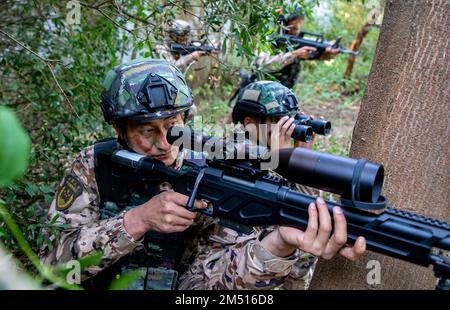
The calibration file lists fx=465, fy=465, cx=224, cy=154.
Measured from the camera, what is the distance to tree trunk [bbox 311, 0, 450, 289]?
1.80 metres

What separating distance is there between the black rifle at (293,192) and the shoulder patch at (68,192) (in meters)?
0.31

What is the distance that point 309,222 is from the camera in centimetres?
150

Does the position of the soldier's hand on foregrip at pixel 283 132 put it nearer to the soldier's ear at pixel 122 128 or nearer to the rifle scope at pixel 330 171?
the soldier's ear at pixel 122 128

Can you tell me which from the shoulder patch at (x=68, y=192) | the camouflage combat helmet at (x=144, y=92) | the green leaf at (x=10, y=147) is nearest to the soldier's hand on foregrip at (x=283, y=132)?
the camouflage combat helmet at (x=144, y=92)

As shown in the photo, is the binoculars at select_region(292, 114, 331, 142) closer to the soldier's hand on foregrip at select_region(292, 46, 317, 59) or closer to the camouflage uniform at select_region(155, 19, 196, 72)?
the camouflage uniform at select_region(155, 19, 196, 72)

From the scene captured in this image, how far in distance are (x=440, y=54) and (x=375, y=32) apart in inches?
395

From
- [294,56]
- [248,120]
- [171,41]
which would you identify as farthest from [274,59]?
[248,120]

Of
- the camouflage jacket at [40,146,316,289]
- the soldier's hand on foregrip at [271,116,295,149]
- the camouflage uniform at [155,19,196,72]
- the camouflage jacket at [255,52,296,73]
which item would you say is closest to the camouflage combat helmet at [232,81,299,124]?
the soldier's hand on foregrip at [271,116,295,149]

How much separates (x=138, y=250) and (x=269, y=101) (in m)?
1.47

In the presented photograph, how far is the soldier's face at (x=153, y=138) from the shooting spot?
224 centimetres

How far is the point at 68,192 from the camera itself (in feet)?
7.66

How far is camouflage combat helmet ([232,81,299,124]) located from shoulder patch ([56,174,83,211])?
4.78 feet

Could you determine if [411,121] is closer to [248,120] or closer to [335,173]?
[335,173]

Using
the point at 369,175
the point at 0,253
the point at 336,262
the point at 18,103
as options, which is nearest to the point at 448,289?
the point at 369,175
